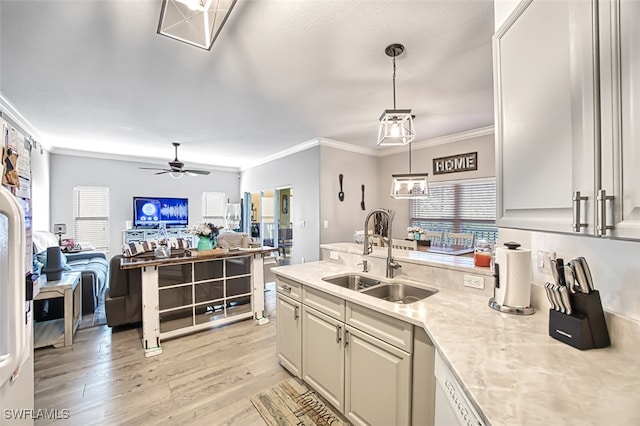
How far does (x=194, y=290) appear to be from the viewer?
3252 mm

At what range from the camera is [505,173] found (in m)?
1.19

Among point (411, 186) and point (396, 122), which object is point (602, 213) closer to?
point (396, 122)

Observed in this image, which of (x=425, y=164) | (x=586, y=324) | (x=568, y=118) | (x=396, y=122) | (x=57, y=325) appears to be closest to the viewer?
(x=568, y=118)

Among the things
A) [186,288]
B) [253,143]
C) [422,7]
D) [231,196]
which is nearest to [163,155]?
[231,196]

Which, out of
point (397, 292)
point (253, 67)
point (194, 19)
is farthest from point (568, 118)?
point (253, 67)

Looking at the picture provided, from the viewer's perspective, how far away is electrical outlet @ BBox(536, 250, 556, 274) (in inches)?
54.2

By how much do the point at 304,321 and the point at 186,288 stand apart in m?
2.06

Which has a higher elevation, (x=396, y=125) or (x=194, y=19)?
(x=194, y=19)

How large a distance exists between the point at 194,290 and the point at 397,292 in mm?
2425

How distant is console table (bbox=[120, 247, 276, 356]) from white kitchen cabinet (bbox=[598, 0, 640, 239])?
323 centimetres

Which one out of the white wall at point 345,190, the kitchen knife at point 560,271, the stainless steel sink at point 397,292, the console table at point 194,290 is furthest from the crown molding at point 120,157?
the kitchen knife at point 560,271

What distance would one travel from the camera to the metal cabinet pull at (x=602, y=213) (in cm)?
74

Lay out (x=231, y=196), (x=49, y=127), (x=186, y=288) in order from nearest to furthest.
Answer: (x=186, y=288)
(x=49, y=127)
(x=231, y=196)

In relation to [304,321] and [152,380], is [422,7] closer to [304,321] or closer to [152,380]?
[304,321]
